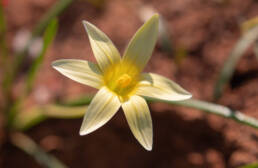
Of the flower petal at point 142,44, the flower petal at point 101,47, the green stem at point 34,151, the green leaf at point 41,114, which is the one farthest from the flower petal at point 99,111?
the green stem at point 34,151

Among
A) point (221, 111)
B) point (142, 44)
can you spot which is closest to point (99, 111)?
point (142, 44)

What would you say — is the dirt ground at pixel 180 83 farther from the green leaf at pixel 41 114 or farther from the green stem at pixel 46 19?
the green stem at pixel 46 19

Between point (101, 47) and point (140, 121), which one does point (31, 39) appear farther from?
point (140, 121)

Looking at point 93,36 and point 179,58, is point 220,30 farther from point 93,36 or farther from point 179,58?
point 93,36

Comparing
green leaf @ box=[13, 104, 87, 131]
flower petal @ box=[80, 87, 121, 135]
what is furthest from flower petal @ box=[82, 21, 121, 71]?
green leaf @ box=[13, 104, 87, 131]

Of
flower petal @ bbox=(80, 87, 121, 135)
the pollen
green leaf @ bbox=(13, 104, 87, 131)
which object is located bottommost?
green leaf @ bbox=(13, 104, 87, 131)

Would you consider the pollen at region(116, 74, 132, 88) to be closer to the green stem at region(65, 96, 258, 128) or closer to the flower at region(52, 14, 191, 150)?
the flower at region(52, 14, 191, 150)
